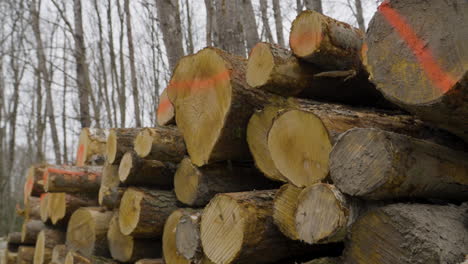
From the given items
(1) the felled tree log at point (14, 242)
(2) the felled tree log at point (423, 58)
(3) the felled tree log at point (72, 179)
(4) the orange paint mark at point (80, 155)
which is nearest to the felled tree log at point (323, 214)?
(2) the felled tree log at point (423, 58)

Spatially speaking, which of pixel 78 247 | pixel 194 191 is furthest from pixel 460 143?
pixel 78 247

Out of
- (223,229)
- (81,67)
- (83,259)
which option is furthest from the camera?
(81,67)

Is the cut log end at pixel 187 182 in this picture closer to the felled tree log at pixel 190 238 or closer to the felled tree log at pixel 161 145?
the felled tree log at pixel 161 145

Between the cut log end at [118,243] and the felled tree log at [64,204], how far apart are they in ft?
3.32

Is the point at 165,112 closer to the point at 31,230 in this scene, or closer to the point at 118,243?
the point at 118,243

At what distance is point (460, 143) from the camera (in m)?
2.12

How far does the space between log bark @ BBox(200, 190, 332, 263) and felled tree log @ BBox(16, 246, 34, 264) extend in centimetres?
408

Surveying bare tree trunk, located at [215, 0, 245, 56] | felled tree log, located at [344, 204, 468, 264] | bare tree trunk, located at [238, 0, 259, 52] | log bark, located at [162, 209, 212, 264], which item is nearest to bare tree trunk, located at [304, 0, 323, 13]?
bare tree trunk, located at [238, 0, 259, 52]

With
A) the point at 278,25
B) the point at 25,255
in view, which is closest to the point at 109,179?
the point at 25,255

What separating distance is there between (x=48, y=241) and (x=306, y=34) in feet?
11.6

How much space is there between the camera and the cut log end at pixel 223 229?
2146 mm

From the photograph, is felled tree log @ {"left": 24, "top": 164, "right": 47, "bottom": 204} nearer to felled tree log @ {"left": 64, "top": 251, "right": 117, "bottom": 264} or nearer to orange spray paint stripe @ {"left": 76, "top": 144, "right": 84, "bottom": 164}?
orange spray paint stripe @ {"left": 76, "top": 144, "right": 84, "bottom": 164}

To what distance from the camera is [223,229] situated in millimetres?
2227

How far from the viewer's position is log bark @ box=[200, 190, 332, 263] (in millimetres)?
2139
